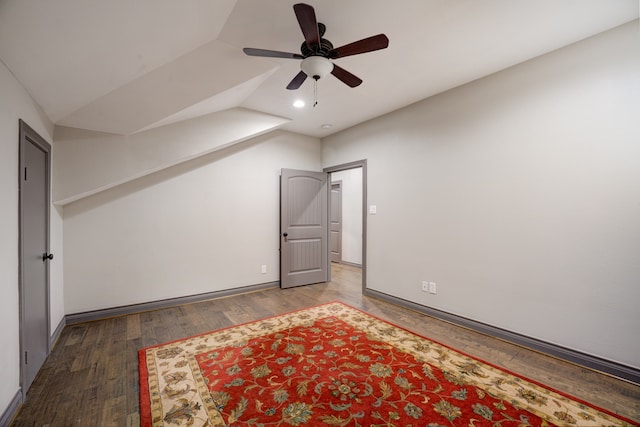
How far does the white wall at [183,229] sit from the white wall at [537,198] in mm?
2183

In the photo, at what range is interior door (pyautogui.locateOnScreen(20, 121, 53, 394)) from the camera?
189cm

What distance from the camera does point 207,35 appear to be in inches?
82.3

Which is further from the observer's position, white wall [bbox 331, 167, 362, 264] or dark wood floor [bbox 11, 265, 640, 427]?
white wall [bbox 331, 167, 362, 264]

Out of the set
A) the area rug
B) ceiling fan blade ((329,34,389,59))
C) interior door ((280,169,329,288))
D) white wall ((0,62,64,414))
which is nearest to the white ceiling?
white wall ((0,62,64,414))

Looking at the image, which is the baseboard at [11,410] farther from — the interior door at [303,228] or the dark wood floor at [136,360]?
the interior door at [303,228]

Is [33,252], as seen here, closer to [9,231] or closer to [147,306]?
[9,231]

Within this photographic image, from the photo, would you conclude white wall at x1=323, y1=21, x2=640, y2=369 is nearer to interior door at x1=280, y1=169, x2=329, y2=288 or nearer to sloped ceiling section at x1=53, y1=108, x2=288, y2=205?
interior door at x1=280, y1=169, x2=329, y2=288

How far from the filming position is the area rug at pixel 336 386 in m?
1.64

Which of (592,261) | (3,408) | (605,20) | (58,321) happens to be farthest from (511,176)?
(58,321)

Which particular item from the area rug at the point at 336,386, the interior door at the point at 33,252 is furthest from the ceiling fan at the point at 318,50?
the area rug at the point at 336,386

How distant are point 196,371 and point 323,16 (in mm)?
2897

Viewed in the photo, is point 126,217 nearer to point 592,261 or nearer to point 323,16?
point 323,16

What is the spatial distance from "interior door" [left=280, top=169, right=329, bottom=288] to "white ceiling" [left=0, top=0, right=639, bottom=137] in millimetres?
1827

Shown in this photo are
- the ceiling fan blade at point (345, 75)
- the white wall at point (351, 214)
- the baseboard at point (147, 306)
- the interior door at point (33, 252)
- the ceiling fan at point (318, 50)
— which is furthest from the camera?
the white wall at point (351, 214)
